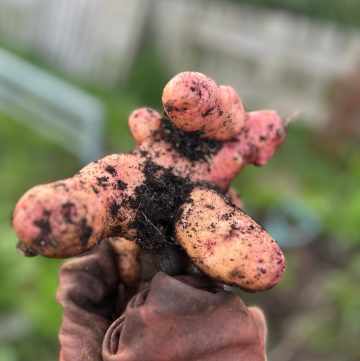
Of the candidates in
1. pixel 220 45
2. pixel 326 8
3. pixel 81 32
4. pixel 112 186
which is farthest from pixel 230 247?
pixel 81 32

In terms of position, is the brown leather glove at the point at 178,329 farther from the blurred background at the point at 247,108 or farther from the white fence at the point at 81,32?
the white fence at the point at 81,32

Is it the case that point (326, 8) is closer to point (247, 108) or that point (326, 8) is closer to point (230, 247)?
point (247, 108)

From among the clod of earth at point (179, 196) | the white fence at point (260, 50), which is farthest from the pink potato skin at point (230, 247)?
the white fence at point (260, 50)

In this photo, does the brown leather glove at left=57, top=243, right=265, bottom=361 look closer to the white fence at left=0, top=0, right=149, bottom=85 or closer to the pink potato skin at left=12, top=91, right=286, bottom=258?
the pink potato skin at left=12, top=91, right=286, bottom=258

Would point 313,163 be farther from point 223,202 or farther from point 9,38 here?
point 9,38

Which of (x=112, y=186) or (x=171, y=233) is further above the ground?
(x=112, y=186)

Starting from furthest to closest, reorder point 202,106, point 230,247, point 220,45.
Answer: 1. point 220,45
2. point 202,106
3. point 230,247

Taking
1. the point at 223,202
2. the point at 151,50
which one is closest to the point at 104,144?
the point at 151,50
